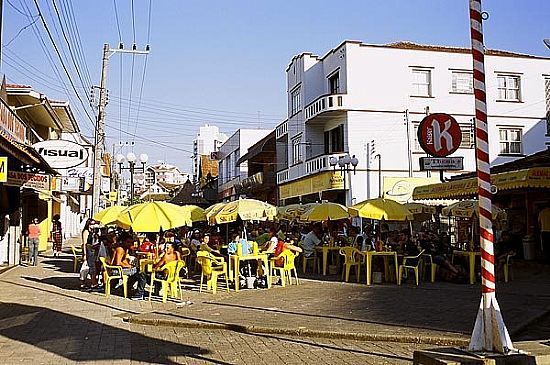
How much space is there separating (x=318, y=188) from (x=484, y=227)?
2910 cm

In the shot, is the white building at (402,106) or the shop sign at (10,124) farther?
the white building at (402,106)

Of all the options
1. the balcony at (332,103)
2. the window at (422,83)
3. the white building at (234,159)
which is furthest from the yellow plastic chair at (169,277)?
the white building at (234,159)

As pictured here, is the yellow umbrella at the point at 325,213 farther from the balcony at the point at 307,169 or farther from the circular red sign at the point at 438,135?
the balcony at the point at 307,169

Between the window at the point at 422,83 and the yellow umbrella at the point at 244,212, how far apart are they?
19171mm

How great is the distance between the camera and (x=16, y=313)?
1250cm

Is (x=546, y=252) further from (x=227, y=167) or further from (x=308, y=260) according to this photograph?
(x=227, y=167)

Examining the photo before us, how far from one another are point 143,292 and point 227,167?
51.2 meters

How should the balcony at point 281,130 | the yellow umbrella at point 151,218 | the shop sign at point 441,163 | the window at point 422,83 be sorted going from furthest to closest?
the balcony at point 281,130
the window at point 422,83
the shop sign at point 441,163
the yellow umbrella at point 151,218

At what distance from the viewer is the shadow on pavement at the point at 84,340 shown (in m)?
8.62

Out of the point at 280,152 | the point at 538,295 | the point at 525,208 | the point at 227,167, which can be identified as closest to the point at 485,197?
the point at 538,295

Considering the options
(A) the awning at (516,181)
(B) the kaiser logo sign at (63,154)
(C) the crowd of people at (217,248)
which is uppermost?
(B) the kaiser logo sign at (63,154)

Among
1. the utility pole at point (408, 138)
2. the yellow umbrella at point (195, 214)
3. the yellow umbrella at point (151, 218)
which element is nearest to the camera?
the yellow umbrella at point (151, 218)

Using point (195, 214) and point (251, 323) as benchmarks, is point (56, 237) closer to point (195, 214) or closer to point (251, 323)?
point (195, 214)

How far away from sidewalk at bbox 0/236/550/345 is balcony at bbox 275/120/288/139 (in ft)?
83.0
